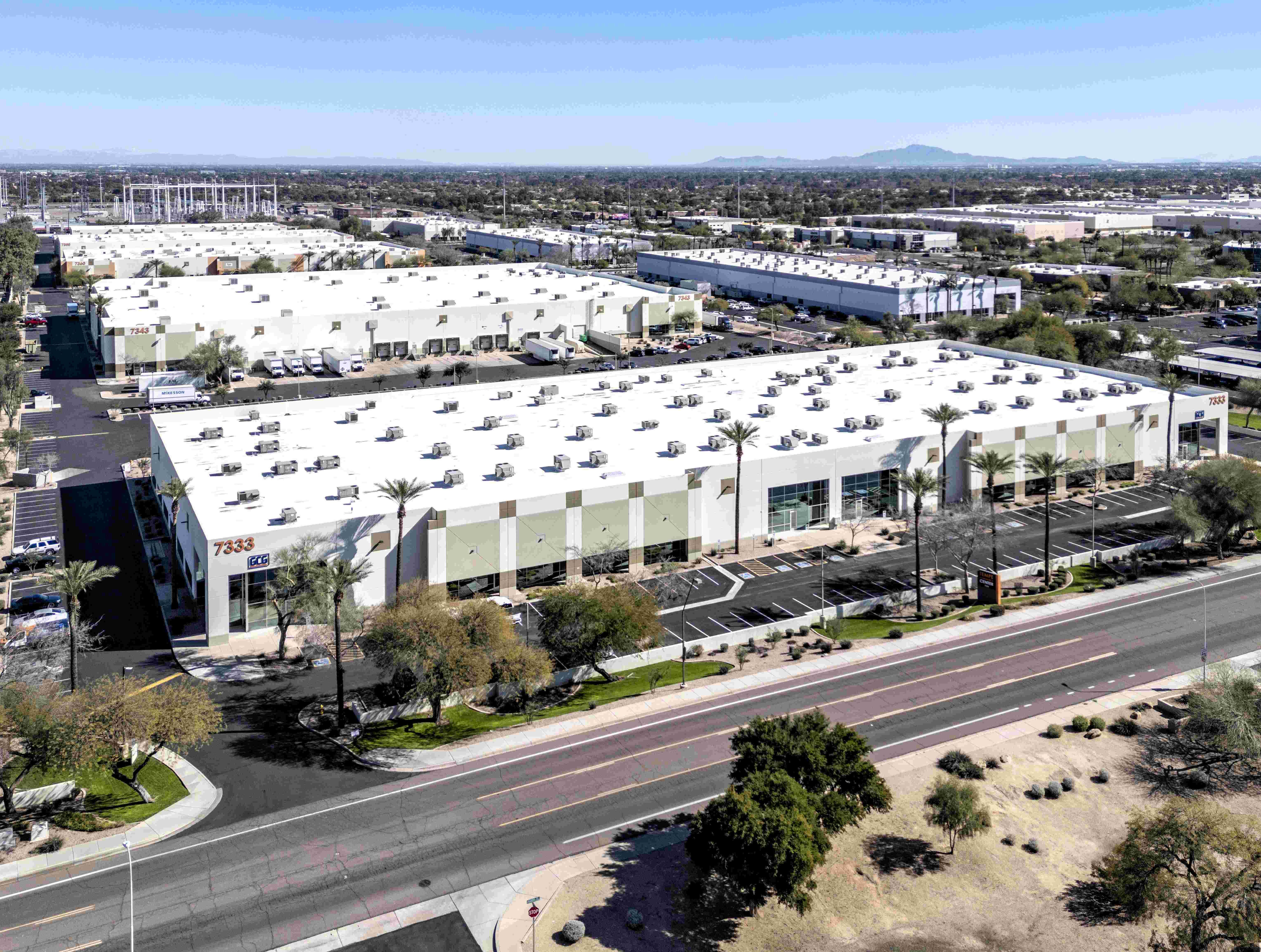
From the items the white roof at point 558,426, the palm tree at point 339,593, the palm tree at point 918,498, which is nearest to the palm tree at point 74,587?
the white roof at point 558,426

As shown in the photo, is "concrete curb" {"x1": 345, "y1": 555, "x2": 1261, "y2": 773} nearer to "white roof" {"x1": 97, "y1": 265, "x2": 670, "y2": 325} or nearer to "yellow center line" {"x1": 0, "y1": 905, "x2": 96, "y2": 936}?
"yellow center line" {"x1": 0, "y1": 905, "x2": 96, "y2": 936}

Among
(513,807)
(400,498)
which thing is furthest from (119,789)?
(400,498)

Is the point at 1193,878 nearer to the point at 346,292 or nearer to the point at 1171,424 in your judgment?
the point at 1171,424

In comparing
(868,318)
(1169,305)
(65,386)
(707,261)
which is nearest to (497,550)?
(65,386)

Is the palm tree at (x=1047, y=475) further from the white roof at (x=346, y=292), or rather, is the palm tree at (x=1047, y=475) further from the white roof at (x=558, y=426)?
the white roof at (x=346, y=292)

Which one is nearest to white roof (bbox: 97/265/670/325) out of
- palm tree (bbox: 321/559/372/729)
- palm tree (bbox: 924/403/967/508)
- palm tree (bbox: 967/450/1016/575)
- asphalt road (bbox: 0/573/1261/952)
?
palm tree (bbox: 924/403/967/508)

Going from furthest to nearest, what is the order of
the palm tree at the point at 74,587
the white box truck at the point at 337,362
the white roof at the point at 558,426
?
the white box truck at the point at 337,362
the white roof at the point at 558,426
the palm tree at the point at 74,587
